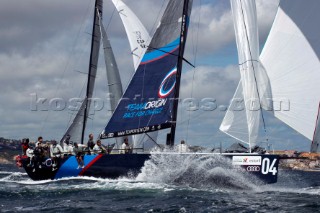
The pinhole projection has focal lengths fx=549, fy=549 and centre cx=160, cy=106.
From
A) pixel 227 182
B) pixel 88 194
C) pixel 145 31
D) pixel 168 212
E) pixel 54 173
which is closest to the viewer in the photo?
pixel 168 212

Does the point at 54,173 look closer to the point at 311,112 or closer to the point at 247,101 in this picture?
the point at 247,101

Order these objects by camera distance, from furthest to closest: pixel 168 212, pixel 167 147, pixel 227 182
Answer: pixel 167 147 < pixel 227 182 < pixel 168 212

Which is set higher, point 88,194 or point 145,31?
point 145,31

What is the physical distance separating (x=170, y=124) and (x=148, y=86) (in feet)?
5.84

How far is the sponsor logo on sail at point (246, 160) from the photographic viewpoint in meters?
18.1

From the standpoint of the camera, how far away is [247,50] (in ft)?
63.1

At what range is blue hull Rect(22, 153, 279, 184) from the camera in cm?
1809

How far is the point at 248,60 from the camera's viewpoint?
62.7ft

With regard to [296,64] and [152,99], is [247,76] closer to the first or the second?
[296,64]

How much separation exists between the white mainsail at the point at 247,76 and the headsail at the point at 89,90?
28.7ft

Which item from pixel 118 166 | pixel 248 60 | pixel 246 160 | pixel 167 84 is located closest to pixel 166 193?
pixel 246 160

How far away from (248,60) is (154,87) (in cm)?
395

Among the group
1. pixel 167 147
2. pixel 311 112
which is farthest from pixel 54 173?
pixel 311 112

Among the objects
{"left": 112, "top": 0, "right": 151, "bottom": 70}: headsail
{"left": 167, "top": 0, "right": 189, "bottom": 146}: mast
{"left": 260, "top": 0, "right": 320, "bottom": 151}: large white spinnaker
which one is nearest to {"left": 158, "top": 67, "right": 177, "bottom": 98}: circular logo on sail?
{"left": 167, "top": 0, "right": 189, "bottom": 146}: mast
